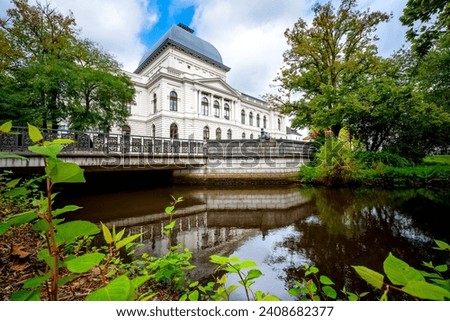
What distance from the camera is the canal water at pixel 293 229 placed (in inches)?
125

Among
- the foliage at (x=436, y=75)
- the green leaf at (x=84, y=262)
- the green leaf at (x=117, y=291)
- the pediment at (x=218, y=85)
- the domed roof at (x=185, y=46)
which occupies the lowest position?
the green leaf at (x=117, y=291)

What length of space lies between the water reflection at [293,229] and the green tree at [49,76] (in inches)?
253

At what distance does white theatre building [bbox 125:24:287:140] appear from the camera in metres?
27.5

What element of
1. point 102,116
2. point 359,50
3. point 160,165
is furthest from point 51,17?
point 359,50

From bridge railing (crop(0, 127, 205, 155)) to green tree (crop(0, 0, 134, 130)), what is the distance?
280 centimetres

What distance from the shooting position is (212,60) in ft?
120

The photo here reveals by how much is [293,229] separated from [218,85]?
29811mm

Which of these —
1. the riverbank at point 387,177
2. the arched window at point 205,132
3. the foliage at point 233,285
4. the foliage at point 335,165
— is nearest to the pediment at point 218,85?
the arched window at point 205,132

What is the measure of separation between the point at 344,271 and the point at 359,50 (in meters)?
15.2

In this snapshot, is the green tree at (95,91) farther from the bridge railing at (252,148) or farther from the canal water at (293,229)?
the bridge railing at (252,148)

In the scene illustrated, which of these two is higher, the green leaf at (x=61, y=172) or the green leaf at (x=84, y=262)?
the green leaf at (x=61, y=172)

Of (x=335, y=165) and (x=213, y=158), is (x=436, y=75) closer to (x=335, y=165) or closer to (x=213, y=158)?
(x=335, y=165)

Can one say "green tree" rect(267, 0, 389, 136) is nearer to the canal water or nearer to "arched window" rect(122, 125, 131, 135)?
the canal water

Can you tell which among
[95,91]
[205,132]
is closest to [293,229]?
[95,91]
